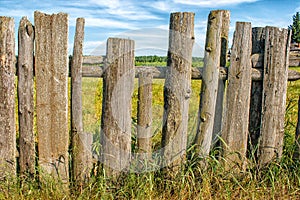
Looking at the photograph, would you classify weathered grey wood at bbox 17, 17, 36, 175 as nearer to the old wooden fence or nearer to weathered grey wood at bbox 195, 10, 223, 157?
the old wooden fence

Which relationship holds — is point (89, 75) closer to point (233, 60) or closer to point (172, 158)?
point (172, 158)

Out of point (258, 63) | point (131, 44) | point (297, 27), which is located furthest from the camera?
point (297, 27)

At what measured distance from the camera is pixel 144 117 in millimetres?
3559

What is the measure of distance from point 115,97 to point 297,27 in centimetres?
7619

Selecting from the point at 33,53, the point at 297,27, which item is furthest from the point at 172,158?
the point at 297,27

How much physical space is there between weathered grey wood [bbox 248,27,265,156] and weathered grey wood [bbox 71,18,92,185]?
1.60 metres

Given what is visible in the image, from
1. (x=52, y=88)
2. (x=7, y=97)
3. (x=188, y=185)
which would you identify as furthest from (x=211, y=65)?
(x=7, y=97)

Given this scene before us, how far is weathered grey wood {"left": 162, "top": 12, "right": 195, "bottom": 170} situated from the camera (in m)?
3.48

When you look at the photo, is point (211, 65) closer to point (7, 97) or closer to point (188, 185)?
point (188, 185)

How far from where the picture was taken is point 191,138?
→ 381cm

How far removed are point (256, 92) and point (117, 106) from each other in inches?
55.0

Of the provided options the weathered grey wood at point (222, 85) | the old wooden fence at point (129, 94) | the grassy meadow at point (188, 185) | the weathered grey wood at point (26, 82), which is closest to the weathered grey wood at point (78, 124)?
the old wooden fence at point (129, 94)

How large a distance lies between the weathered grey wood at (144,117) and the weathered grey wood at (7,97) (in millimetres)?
1192

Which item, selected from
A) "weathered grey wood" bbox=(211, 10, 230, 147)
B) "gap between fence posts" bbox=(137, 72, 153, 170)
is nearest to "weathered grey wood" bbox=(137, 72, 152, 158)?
"gap between fence posts" bbox=(137, 72, 153, 170)
